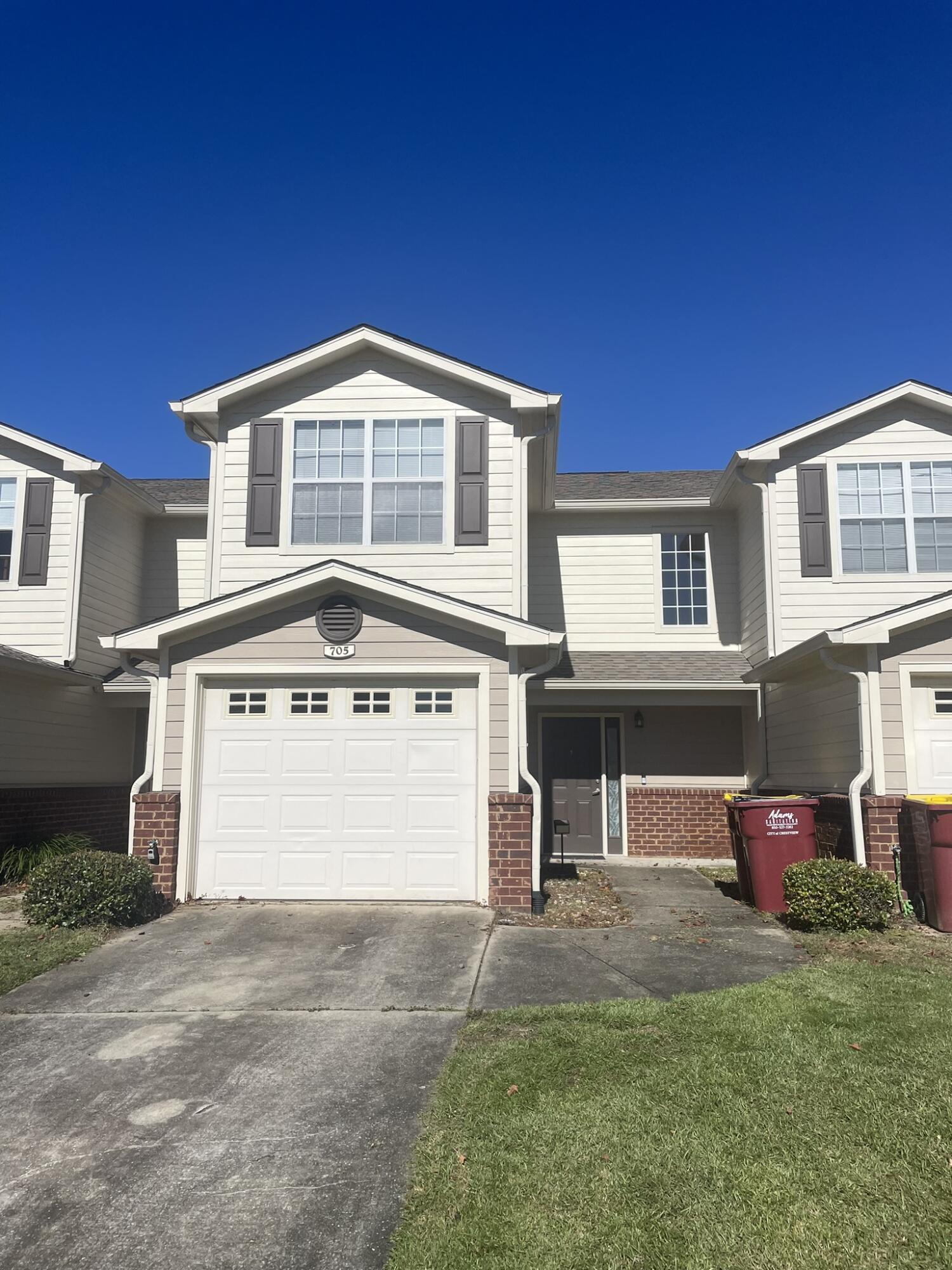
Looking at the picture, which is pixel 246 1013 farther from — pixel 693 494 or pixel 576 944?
pixel 693 494

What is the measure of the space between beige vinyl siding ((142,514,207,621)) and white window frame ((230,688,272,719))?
541 cm

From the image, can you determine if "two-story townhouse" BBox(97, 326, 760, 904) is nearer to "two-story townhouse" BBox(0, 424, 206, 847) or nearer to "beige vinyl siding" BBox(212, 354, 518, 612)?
"beige vinyl siding" BBox(212, 354, 518, 612)

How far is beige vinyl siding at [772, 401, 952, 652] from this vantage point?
12.5 m

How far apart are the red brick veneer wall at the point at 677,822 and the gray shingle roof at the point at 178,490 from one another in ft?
29.1

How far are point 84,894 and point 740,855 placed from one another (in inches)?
277

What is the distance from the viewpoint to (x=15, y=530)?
45.2 ft

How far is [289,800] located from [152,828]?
1.48 m

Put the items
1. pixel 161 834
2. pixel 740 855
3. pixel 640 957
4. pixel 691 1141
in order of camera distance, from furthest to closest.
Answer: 1. pixel 740 855
2. pixel 161 834
3. pixel 640 957
4. pixel 691 1141

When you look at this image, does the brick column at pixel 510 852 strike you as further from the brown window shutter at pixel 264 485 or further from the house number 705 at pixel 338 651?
the brown window shutter at pixel 264 485

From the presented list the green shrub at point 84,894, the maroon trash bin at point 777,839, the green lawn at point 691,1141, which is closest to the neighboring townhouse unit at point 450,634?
the maroon trash bin at point 777,839

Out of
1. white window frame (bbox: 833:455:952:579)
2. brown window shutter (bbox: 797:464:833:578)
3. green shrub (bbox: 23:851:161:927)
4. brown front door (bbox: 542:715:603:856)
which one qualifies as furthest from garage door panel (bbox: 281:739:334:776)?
white window frame (bbox: 833:455:952:579)

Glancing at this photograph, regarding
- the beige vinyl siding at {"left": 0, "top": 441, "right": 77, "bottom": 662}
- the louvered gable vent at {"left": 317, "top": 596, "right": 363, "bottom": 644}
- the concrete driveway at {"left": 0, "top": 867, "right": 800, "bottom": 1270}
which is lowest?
the concrete driveway at {"left": 0, "top": 867, "right": 800, "bottom": 1270}

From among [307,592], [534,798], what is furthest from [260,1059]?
[307,592]

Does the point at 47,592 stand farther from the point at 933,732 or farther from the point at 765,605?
the point at 933,732
